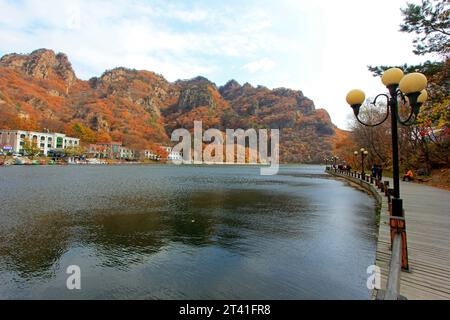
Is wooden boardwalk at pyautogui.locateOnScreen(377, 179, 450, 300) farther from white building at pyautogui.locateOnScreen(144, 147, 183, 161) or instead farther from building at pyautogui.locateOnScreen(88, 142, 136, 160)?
white building at pyautogui.locateOnScreen(144, 147, 183, 161)

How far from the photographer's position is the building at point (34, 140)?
306 ft

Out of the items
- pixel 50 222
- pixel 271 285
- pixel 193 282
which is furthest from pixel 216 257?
pixel 50 222

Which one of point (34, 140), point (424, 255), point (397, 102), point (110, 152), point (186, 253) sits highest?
point (34, 140)

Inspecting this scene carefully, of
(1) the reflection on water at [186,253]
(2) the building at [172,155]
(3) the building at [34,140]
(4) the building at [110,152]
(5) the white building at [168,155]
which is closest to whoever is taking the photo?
(1) the reflection on water at [186,253]

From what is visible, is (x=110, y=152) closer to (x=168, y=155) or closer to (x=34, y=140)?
(x=34, y=140)

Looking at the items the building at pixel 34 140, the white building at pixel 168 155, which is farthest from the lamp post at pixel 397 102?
the white building at pixel 168 155

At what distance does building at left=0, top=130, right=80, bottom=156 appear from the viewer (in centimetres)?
9338

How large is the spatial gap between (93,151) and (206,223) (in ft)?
439

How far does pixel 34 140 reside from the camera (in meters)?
95.4

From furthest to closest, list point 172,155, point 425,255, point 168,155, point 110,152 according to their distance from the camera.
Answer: point 172,155 → point 168,155 → point 110,152 → point 425,255

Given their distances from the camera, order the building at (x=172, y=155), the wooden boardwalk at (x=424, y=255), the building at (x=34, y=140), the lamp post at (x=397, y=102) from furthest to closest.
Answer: the building at (x=172, y=155)
the building at (x=34, y=140)
the lamp post at (x=397, y=102)
the wooden boardwalk at (x=424, y=255)

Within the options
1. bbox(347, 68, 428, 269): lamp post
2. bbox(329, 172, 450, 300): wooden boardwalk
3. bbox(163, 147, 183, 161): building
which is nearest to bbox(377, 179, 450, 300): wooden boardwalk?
bbox(329, 172, 450, 300): wooden boardwalk

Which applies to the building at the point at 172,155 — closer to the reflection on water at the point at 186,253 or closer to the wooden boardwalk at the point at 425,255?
the reflection on water at the point at 186,253

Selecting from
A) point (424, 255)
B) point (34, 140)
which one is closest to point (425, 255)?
point (424, 255)
